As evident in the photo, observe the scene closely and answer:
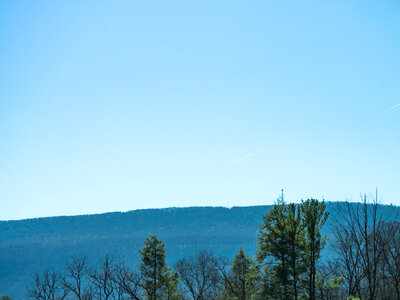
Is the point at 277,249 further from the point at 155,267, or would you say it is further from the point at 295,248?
the point at 155,267

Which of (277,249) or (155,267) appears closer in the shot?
(277,249)

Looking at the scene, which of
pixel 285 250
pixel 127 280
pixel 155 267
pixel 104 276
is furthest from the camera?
pixel 104 276

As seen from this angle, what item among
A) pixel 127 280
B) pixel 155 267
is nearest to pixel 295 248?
pixel 127 280

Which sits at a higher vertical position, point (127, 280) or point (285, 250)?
point (285, 250)

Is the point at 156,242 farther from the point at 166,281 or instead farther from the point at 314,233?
the point at 314,233

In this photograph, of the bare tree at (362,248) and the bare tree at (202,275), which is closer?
the bare tree at (362,248)

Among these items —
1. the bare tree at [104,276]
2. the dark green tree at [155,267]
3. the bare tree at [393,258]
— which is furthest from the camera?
the dark green tree at [155,267]

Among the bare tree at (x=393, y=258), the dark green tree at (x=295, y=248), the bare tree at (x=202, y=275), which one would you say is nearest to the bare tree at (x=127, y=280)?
the bare tree at (x=202, y=275)

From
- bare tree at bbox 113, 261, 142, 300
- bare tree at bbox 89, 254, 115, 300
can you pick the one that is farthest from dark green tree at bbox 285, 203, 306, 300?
bare tree at bbox 89, 254, 115, 300

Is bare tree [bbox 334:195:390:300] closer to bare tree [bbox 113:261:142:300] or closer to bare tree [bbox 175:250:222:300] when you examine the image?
bare tree [bbox 113:261:142:300]

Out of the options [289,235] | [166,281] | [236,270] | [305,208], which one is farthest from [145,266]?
[305,208]

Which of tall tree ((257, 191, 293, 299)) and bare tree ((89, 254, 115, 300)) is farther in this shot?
bare tree ((89, 254, 115, 300))

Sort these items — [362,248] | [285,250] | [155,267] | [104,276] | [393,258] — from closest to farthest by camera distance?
[285,250], [393,258], [362,248], [155,267], [104,276]

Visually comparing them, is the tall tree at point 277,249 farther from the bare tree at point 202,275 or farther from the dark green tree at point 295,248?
the bare tree at point 202,275
